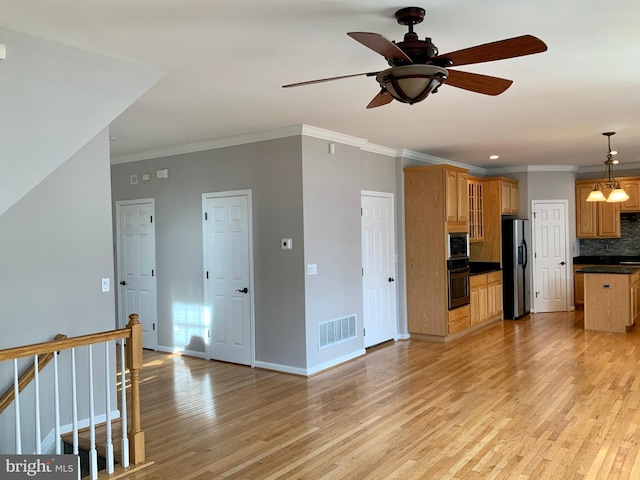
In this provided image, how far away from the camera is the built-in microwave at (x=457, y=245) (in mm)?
6832

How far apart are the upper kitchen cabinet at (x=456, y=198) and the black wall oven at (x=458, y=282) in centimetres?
48

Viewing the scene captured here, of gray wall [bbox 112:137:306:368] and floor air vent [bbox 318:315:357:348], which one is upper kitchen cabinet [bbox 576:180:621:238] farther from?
gray wall [bbox 112:137:306:368]

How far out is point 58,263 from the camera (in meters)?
3.92

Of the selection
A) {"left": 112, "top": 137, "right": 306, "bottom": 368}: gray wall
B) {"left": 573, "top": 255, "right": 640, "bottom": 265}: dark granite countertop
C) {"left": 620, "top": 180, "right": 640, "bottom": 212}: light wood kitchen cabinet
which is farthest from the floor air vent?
{"left": 620, "top": 180, "right": 640, "bottom": 212}: light wood kitchen cabinet

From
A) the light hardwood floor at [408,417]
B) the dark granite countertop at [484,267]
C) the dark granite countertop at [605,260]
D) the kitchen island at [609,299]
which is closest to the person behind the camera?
the light hardwood floor at [408,417]

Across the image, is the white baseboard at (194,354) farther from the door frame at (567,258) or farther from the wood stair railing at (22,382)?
the door frame at (567,258)

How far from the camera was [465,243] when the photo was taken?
23.9 ft

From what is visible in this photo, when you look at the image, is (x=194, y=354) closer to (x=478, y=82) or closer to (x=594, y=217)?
(x=478, y=82)

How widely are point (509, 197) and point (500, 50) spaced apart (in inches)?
270

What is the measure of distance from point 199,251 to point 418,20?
433cm

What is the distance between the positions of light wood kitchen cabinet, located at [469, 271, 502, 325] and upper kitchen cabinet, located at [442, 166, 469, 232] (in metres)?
0.92

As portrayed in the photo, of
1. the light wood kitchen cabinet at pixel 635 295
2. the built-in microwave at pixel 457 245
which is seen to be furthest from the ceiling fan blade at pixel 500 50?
the light wood kitchen cabinet at pixel 635 295

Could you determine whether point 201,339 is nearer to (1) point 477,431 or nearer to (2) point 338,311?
(2) point 338,311

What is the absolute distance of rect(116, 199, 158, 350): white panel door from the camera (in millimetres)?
6692
